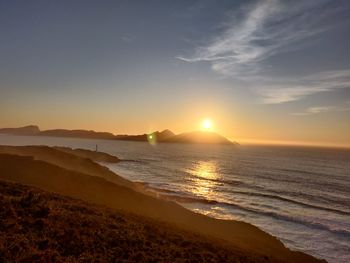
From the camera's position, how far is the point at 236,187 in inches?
2266

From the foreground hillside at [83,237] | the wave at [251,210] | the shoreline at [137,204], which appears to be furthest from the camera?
the wave at [251,210]

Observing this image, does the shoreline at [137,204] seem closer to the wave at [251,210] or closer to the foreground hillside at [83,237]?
the foreground hillside at [83,237]

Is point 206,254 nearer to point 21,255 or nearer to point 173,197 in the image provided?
point 21,255

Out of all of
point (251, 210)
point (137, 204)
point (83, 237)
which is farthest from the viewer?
point (251, 210)

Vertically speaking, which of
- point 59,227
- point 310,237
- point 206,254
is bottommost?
point 310,237

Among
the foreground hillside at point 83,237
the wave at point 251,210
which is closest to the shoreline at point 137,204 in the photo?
the foreground hillside at point 83,237

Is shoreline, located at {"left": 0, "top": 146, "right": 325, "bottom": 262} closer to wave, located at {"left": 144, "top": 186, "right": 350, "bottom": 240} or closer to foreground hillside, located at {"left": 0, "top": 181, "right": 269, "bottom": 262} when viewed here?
foreground hillside, located at {"left": 0, "top": 181, "right": 269, "bottom": 262}

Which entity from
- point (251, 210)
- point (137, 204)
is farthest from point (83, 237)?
point (251, 210)

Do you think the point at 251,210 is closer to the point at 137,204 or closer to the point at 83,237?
the point at 137,204

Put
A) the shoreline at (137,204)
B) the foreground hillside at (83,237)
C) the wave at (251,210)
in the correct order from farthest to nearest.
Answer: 1. the wave at (251,210)
2. the shoreline at (137,204)
3. the foreground hillside at (83,237)

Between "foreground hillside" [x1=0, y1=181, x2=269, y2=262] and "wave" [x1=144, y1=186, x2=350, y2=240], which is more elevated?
"foreground hillside" [x1=0, y1=181, x2=269, y2=262]

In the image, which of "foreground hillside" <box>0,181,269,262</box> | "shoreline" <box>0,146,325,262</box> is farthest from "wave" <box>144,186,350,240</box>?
"foreground hillside" <box>0,181,269,262</box>

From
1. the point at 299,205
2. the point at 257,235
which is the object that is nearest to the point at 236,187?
the point at 299,205

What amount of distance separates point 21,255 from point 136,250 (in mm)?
4559
